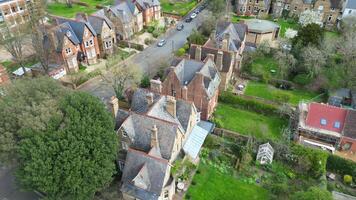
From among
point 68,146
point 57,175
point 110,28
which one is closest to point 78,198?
point 57,175

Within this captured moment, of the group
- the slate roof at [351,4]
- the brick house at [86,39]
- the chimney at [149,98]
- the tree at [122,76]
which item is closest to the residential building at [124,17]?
the brick house at [86,39]

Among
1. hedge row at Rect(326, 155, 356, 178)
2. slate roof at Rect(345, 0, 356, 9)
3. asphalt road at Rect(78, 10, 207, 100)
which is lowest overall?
hedge row at Rect(326, 155, 356, 178)

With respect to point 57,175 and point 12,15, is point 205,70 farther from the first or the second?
point 12,15

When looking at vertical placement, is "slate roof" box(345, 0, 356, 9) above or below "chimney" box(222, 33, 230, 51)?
above

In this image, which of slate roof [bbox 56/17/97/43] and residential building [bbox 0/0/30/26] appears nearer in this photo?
slate roof [bbox 56/17/97/43]

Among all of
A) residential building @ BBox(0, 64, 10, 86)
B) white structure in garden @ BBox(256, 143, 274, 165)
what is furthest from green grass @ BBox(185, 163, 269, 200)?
residential building @ BBox(0, 64, 10, 86)

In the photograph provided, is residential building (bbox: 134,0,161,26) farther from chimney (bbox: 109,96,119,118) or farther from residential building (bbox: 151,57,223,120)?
chimney (bbox: 109,96,119,118)
